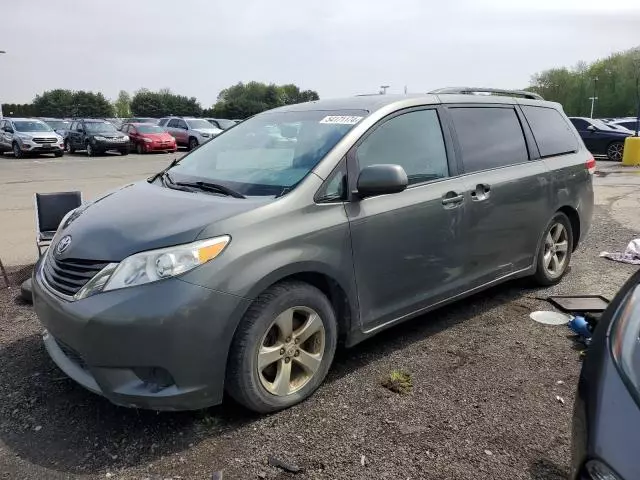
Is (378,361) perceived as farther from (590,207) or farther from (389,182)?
(590,207)

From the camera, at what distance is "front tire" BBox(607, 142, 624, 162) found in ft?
65.8

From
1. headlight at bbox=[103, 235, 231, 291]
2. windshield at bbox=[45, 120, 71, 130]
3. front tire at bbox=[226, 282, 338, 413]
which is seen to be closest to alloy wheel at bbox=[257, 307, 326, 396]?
front tire at bbox=[226, 282, 338, 413]

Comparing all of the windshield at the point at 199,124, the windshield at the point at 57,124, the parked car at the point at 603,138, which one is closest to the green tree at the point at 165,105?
the windshield at the point at 57,124

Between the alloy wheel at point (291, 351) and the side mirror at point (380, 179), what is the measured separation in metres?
0.78

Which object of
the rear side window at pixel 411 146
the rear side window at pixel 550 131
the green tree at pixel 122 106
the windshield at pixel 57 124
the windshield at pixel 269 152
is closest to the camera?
the windshield at pixel 269 152

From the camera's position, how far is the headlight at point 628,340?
1692 millimetres

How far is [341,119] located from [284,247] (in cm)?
114

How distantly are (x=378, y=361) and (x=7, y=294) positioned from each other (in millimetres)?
3486

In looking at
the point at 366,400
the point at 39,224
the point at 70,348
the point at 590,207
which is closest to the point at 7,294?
the point at 39,224

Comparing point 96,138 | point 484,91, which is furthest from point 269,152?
point 96,138

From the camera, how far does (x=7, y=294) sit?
5027 mm

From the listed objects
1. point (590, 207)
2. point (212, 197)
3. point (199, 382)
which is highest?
point (212, 197)

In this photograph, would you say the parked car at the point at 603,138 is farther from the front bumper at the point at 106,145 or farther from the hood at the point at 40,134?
the hood at the point at 40,134

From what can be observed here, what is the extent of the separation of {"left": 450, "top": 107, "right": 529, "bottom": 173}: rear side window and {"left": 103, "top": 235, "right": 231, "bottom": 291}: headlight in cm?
222
